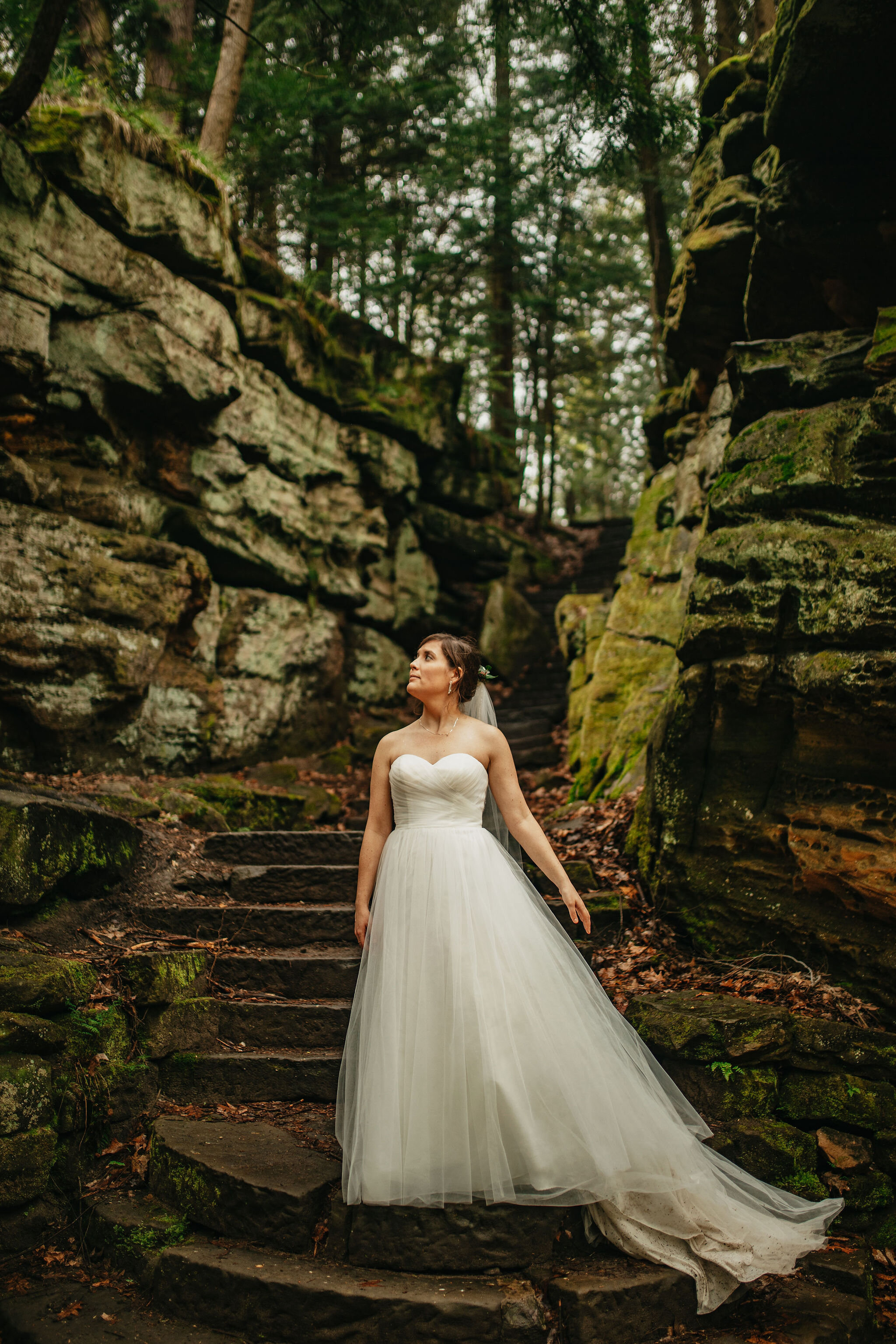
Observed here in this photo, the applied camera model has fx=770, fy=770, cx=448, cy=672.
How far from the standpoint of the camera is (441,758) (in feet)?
12.6

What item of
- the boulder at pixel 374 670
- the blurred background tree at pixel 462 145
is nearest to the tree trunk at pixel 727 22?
the blurred background tree at pixel 462 145

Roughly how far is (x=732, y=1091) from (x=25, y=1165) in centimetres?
331

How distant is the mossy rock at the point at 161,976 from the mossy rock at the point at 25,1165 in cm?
81

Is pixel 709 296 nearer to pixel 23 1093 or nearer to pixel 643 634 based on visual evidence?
pixel 643 634

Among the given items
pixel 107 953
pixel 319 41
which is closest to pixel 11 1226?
pixel 107 953

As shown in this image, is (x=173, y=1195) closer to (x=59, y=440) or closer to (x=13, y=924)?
(x=13, y=924)

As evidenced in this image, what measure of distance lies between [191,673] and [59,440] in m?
2.78

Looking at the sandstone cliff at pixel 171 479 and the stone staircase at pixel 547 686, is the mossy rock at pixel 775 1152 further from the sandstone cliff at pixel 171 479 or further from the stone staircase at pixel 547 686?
the sandstone cliff at pixel 171 479

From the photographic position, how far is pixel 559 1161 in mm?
3041

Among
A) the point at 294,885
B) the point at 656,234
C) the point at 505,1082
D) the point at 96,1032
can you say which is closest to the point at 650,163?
the point at 656,234

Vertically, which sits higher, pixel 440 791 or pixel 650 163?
pixel 650 163

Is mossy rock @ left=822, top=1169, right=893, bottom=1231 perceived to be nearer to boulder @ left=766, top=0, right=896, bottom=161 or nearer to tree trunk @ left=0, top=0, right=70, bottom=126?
boulder @ left=766, top=0, right=896, bottom=161

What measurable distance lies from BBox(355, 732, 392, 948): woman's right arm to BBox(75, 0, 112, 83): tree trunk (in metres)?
11.1

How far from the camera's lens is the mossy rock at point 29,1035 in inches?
138
